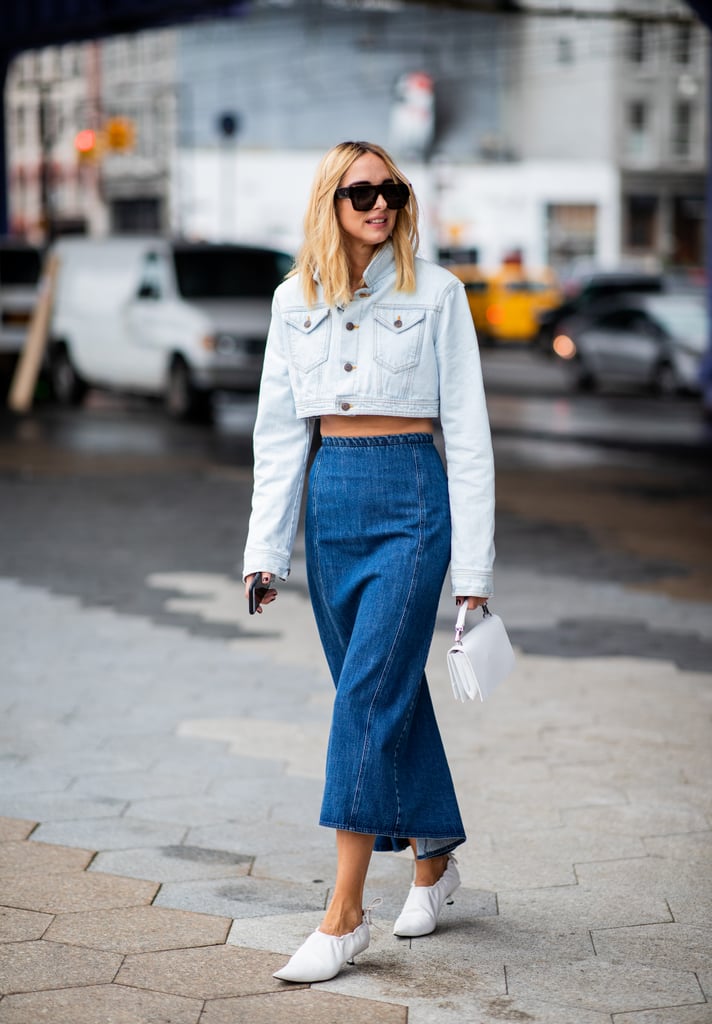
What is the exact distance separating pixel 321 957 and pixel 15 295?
66.1 feet

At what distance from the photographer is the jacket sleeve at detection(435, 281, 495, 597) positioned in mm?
3842

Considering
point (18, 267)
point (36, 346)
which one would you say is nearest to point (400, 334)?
point (36, 346)

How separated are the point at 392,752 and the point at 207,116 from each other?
60978 mm

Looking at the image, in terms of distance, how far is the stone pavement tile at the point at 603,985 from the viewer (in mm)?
3590

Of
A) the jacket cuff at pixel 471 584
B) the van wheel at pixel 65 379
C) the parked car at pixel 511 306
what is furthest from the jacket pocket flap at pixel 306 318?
the parked car at pixel 511 306

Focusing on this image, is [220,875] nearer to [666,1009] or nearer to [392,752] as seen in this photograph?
[392,752]

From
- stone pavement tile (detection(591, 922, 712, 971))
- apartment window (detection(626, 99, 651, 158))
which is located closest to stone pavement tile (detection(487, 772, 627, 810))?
stone pavement tile (detection(591, 922, 712, 971))

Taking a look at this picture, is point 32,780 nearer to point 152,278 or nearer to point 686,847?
point 686,847

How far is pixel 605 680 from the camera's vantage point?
266 inches

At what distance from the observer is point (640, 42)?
206 feet

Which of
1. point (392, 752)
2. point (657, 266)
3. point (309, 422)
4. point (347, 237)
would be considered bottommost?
point (657, 266)

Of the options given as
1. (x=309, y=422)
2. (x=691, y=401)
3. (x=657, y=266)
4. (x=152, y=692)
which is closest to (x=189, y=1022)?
(x=309, y=422)

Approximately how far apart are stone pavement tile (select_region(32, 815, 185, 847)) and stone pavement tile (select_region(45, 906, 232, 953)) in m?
0.56

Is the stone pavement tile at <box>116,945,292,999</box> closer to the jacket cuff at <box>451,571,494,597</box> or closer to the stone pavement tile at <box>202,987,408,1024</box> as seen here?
the stone pavement tile at <box>202,987,408,1024</box>
